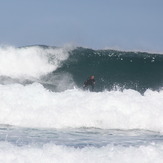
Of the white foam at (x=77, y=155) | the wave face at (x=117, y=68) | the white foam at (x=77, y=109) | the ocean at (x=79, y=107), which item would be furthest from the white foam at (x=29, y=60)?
the white foam at (x=77, y=155)

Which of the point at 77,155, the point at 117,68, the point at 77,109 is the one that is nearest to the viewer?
the point at 77,155

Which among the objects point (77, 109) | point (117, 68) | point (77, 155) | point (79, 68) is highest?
point (117, 68)

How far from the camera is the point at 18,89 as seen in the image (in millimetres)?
16688

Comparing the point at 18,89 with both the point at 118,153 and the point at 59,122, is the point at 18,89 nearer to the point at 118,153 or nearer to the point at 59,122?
A: the point at 59,122

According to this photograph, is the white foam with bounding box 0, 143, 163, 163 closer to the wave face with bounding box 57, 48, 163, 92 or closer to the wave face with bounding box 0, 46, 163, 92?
the wave face with bounding box 0, 46, 163, 92

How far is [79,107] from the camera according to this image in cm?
1527

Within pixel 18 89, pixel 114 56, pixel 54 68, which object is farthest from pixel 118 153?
pixel 114 56

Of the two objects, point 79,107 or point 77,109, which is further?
point 79,107

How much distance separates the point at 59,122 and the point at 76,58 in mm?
11630

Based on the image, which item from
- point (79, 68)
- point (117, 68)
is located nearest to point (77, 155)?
point (79, 68)

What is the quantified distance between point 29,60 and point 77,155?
58.2 ft

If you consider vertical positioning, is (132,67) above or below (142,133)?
above

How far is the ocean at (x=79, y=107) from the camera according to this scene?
878 centimetres

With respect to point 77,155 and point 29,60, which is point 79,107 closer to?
point 77,155
